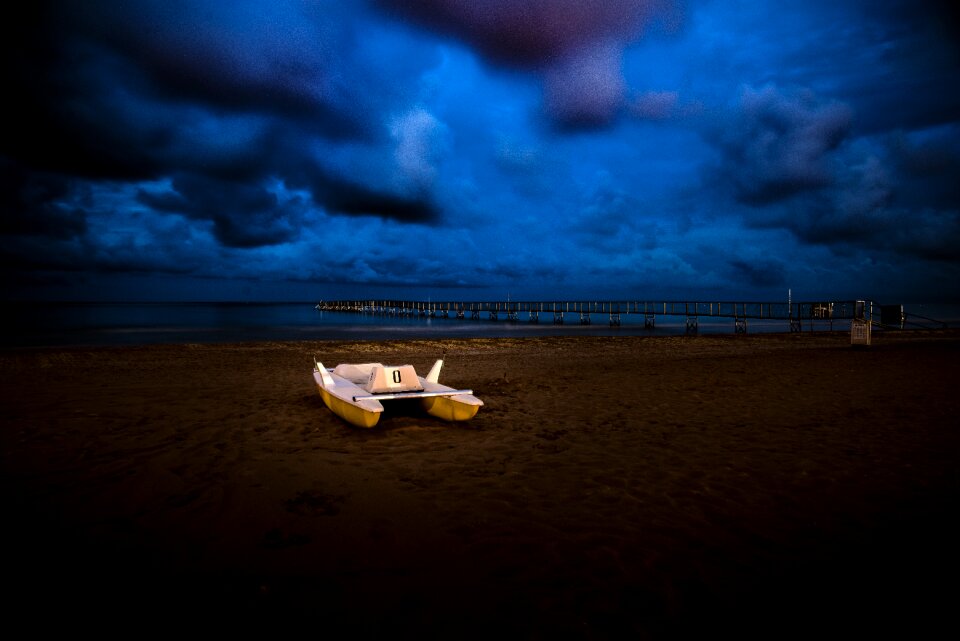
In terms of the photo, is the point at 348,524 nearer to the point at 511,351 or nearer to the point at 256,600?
the point at 256,600

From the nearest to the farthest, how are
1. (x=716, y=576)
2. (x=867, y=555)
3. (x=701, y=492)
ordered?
(x=716, y=576)
(x=867, y=555)
(x=701, y=492)

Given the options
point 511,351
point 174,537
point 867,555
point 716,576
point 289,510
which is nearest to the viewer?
point 716,576

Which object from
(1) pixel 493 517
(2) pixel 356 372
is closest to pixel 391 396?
(2) pixel 356 372

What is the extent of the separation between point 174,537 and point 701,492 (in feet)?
16.9

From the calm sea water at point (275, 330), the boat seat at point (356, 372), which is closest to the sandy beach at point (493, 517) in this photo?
the boat seat at point (356, 372)

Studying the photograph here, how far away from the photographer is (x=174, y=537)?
410 centimetres

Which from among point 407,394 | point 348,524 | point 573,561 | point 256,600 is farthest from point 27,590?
point 407,394

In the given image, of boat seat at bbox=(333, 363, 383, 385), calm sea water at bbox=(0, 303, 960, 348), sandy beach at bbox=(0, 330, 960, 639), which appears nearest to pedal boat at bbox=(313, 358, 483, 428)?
sandy beach at bbox=(0, 330, 960, 639)

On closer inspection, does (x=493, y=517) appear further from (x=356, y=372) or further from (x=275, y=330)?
(x=275, y=330)

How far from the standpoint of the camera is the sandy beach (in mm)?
3129

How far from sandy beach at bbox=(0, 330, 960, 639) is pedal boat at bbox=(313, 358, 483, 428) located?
29 cm

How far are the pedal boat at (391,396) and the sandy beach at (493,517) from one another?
29 centimetres

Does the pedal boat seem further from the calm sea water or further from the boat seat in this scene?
the calm sea water

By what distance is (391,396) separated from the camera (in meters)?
7.16
